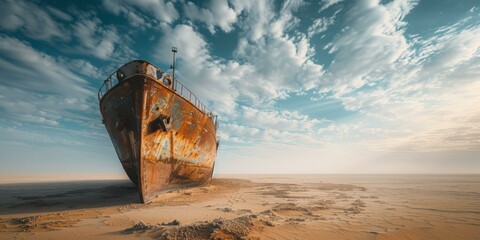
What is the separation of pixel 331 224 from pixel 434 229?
2364 mm

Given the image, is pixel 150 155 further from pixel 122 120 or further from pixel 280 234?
pixel 280 234

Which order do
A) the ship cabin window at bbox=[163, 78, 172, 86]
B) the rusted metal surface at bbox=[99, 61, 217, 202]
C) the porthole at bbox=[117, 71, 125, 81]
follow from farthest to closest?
the ship cabin window at bbox=[163, 78, 172, 86], the porthole at bbox=[117, 71, 125, 81], the rusted metal surface at bbox=[99, 61, 217, 202]

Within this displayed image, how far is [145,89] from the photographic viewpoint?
780cm

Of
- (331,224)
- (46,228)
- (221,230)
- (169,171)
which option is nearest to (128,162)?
(169,171)

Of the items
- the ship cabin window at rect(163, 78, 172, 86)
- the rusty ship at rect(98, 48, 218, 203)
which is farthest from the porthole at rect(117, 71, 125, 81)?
the ship cabin window at rect(163, 78, 172, 86)

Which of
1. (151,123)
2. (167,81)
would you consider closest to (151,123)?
(151,123)

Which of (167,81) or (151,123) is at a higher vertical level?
(167,81)

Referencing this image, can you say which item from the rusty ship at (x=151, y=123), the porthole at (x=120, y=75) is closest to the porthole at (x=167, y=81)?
the rusty ship at (x=151, y=123)

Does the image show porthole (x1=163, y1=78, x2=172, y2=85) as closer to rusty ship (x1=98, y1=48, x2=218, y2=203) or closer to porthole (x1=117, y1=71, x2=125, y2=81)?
rusty ship (x1=98, y1=48, x2=218, y2=203)

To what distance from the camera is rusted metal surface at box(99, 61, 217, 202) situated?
25.8 feet

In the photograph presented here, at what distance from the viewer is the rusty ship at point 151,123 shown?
7.87 meters

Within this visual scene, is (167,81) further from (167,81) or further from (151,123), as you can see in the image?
(151,123)

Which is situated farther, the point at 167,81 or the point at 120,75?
the point at 167,81

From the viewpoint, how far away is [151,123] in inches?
322
